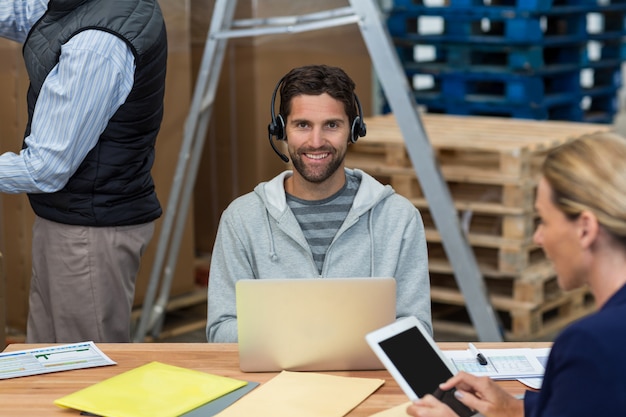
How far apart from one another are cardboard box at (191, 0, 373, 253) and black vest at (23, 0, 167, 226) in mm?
2259

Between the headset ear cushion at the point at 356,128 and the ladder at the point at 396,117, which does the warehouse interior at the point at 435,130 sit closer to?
the ladder at the point at 396,117

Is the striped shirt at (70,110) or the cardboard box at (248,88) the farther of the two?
the cardboard box at (248,88)

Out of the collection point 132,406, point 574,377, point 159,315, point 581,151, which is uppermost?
point 581,151

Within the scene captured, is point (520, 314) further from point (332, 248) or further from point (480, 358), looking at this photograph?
point (480, 358)

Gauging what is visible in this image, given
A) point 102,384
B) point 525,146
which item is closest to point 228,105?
point 525,146

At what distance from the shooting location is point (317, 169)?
315cm

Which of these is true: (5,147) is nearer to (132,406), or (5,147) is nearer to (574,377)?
(132,406)

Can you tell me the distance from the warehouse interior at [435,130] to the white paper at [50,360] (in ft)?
7.60

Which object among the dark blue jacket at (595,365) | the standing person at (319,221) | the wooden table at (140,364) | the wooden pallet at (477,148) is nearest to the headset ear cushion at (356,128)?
the standing person at (319,221)

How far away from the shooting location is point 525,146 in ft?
17.4

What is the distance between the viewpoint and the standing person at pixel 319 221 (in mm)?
3146

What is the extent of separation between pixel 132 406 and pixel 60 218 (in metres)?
1.30

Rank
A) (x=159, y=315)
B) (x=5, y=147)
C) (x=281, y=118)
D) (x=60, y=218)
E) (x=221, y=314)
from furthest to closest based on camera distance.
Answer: (x=159, y=315) → (x=5, y=147) → (x=60, y=218) → (x=281, y=118) → (x=221, y=314)

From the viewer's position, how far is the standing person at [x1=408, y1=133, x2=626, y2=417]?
1851 millimetres
